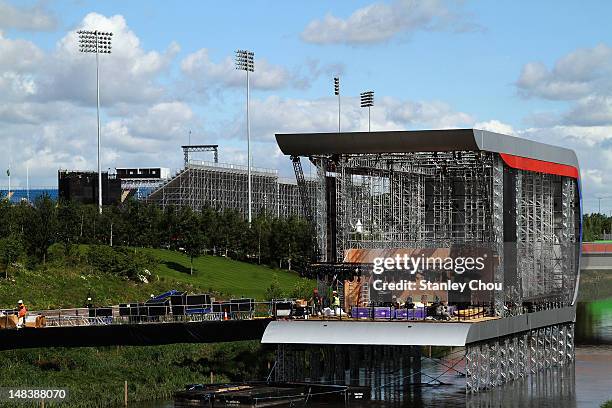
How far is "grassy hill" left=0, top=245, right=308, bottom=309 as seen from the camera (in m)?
97.6

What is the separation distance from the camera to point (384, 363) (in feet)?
250

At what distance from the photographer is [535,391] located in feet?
220

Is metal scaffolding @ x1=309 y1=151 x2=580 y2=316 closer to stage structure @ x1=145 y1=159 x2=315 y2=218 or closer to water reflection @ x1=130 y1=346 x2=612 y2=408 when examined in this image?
water reflection @ x1=130 y1=346 x2=612 y2=408

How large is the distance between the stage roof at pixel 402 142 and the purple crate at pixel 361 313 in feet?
27.4

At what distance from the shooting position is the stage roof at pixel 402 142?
6481cm

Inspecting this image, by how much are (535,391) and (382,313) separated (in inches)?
360

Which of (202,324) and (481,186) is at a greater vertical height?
(481,186)

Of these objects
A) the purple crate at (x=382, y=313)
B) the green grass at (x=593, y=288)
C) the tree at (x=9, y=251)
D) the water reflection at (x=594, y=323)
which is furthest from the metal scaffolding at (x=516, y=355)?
the green grass at (x=593, y=288)

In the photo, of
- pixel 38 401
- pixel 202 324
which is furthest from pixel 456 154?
pixel 38 401

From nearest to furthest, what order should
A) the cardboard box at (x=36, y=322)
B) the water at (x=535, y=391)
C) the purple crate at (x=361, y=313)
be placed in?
the water at (x=535, y=391)
the purple crate at (x=361, y=313)
the cardboard box at (x=36, y=322)

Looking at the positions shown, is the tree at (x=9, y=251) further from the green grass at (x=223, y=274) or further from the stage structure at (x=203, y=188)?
the stage structure at (x=203, y=188)

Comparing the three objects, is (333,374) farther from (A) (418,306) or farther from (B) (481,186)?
(B) (481,186)

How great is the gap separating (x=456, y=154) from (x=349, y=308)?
1095 centimetres

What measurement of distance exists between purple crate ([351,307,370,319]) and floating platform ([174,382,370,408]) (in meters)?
3.64
